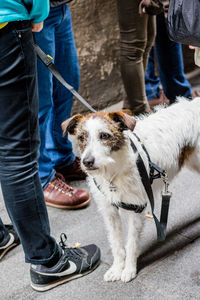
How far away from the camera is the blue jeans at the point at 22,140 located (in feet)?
5.31

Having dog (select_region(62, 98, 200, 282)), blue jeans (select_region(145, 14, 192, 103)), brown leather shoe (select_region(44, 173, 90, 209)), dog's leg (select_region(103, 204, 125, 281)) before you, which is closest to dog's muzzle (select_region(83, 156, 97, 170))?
dog (select_region(62, 98, 200, 282))

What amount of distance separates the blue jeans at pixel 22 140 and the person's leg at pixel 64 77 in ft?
4.04

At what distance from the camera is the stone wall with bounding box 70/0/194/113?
183 inches

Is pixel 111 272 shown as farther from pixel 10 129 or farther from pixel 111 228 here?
pixel 10 129

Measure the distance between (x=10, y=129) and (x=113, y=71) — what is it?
3602mm

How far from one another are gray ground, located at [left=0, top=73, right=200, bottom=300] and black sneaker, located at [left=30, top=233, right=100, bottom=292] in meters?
0.04

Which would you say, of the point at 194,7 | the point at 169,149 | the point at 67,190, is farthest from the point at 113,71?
the point at 194,7

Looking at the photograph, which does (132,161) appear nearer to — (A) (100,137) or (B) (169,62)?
(A) (100,137)

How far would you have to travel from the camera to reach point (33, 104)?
176 centimetres

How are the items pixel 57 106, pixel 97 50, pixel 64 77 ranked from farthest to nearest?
pixel 97 50 < pixel 57 106 < pixel 64 77

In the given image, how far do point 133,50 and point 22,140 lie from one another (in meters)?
2.26

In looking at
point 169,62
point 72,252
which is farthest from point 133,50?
point 72,252

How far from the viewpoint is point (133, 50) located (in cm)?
369

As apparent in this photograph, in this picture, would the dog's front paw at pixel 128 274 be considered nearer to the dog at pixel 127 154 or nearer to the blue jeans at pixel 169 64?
the dog at pixel 127 154
